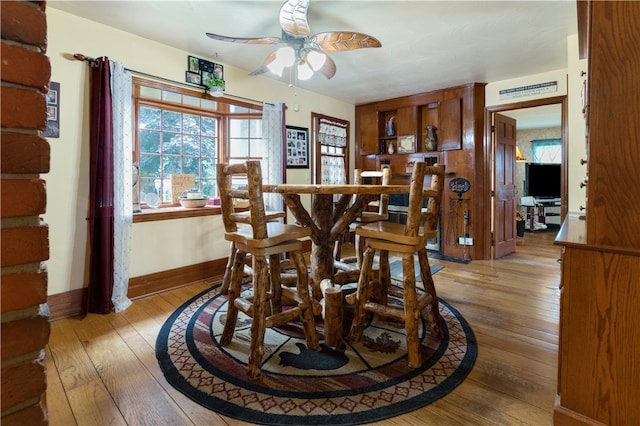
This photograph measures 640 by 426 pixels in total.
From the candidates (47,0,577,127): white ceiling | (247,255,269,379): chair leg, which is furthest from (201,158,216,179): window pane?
(247,255,269,379): chair leg

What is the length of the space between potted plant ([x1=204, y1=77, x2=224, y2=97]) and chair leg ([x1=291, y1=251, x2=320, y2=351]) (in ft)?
7.30

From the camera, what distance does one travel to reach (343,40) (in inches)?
88.6

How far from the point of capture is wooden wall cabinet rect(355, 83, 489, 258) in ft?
14.0

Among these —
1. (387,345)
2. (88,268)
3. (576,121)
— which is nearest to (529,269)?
(576,121)

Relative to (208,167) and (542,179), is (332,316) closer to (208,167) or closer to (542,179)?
(208,167)

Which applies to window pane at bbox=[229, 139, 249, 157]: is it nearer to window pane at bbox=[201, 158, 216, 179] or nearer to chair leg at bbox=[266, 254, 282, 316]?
window pane at bbox=[201, 158, 216, 179]

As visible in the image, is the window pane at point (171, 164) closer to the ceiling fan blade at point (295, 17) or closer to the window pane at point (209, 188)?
the window pane at point (209, 188)

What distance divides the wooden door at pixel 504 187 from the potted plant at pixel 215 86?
11.7 ft

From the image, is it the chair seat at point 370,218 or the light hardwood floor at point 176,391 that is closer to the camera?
the light hardwood floor at point 176,391

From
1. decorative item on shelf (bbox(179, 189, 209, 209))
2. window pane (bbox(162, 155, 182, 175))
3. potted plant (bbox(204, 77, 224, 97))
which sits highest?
potted plant (bbox(204, 77, 224, 97))

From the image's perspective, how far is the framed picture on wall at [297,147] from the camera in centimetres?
427

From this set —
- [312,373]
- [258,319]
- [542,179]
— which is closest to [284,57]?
[258,319]

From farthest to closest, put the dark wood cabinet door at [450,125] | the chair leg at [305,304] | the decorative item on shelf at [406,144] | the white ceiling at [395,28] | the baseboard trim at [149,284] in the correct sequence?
the decorative item on shelf at [406,144] → the dark wood cabinet door at [450,125] → the baseboard trim at [149,284] → the white ceiling at [395,28] → the chair leg at [305,304]

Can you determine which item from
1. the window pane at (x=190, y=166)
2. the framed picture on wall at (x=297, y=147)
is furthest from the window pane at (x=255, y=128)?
the window pane at (x=190, y=166)
